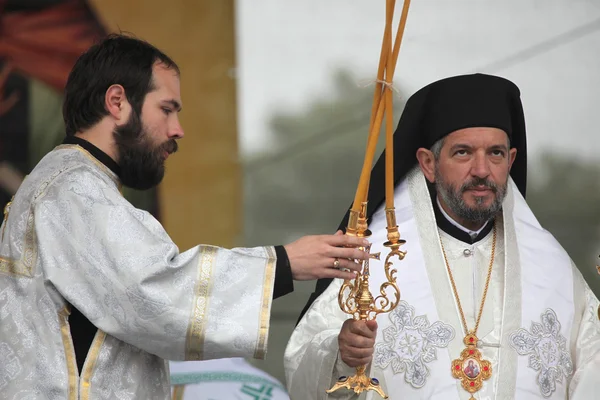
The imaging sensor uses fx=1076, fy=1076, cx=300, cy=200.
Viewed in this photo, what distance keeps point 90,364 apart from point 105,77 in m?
1.08

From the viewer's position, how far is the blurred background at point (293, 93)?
22.3 feet

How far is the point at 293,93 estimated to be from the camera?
7.10 metres

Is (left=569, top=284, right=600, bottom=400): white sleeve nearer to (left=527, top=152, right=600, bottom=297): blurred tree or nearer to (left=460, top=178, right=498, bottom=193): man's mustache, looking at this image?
(left=460, top=178, right=498, bottom=193): man's mustache

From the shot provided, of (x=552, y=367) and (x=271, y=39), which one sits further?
(x=271, y=39)

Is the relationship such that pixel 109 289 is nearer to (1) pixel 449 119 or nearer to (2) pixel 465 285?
(2) pixel 465 285

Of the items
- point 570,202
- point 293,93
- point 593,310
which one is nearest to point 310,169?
point 293,93

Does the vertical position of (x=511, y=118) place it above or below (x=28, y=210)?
above

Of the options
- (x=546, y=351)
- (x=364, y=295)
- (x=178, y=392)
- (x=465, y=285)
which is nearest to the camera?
(x=364, y=295)

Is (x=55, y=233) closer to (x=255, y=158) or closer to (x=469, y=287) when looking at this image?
(x=469, y=287)

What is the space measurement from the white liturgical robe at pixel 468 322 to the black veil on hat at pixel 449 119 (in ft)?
0.39

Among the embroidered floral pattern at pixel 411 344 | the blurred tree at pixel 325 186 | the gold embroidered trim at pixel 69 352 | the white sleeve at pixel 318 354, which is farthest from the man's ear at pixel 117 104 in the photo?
the blurred tree at pixel 325 186

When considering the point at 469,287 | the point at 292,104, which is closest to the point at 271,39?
the point at 292,104

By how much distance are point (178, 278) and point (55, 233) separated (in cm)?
47

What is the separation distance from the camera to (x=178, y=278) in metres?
3.77
